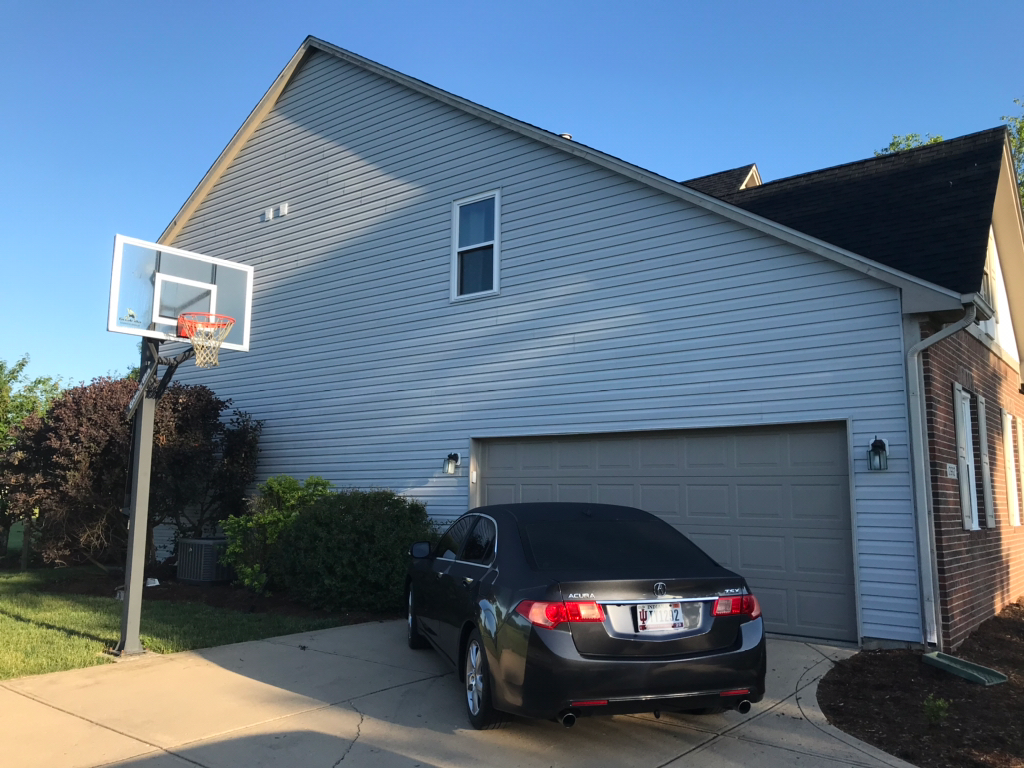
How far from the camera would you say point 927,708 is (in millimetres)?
5613

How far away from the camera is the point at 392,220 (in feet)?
41.3

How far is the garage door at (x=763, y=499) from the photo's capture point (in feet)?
26.5

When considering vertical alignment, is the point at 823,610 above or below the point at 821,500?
below

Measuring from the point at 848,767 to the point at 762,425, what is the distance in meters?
4.22

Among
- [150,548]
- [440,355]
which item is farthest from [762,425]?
[150,548]

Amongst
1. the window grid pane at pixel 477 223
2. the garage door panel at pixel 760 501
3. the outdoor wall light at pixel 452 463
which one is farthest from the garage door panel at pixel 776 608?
the window grid pane at pixel 477 223

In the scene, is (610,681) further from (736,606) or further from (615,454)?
(615,454)

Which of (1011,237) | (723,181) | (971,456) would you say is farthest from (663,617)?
(723,181)

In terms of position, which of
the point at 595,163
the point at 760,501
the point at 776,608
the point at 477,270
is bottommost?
the point at 776,608

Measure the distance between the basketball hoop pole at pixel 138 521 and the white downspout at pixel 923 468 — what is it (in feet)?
23.5

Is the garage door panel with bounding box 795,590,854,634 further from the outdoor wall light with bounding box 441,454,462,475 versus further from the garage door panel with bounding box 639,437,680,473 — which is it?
the outdoor wall light with bounding box 441,454,462,475

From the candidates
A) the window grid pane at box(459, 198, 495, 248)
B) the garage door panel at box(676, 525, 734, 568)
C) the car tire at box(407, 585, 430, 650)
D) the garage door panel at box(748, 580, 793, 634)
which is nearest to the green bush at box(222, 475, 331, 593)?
the car tire at box(407, 585, 430, 650)

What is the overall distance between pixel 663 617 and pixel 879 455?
403 cm

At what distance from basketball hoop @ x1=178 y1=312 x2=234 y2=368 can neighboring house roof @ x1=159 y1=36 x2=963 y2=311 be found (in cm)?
479
